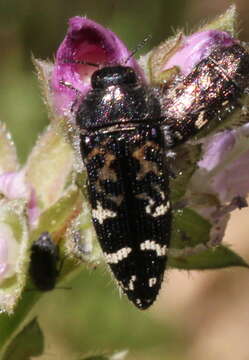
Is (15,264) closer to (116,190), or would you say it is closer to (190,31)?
(116,190)

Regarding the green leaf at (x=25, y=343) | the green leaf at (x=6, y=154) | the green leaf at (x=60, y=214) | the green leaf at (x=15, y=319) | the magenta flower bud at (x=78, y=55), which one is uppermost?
the magenta flower bud at (x=78, y=55)

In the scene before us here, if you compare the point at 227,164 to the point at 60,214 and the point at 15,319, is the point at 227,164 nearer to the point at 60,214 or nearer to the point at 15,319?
the point at 60,214

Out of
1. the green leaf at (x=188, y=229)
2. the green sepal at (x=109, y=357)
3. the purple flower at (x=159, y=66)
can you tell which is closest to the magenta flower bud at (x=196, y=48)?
the purple flower at (x=159, y=66)

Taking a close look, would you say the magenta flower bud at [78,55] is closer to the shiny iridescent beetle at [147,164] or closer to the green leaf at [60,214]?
the shiny iridescent beetle at [147,164]

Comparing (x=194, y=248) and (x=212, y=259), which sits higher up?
(x=194, y=248)

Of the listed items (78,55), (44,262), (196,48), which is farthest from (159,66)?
(44,262)

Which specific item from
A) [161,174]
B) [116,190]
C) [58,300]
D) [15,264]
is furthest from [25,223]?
[58,300]
